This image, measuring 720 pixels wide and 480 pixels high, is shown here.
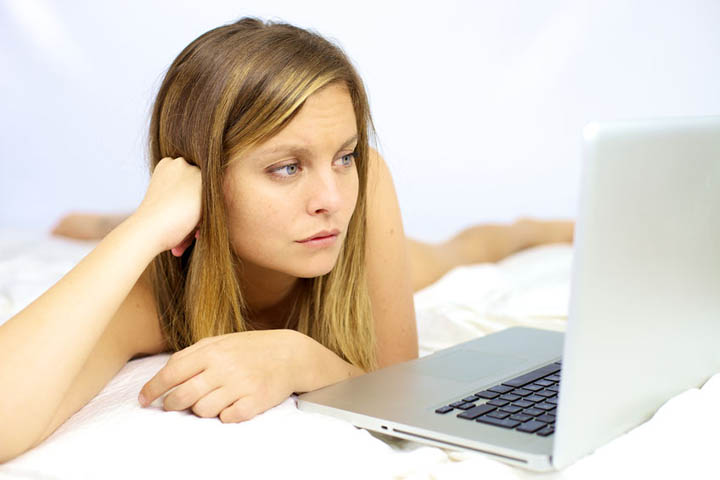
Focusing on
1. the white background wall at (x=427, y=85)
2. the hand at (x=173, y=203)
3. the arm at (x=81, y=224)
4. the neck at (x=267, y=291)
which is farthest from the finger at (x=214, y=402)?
the arm at (x=81, y=224)

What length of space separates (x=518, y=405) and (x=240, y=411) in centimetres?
33

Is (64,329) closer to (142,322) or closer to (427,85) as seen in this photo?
(142,322)

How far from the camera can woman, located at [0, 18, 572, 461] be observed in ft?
3.30

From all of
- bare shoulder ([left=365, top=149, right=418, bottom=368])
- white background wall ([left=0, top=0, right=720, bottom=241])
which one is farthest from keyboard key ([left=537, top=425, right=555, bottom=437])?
white background wall ([left=0, top=0, right=720, bottom=241])

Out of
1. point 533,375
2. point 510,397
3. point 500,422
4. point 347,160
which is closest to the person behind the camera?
point 500,422

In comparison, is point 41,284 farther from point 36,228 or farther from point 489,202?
point 489,202

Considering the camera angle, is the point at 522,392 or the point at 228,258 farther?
the point at 228,258

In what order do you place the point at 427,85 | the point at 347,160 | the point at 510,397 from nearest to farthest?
the point at 510,397, the point at 347,160, the point at 427,85

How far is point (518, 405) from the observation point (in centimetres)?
101

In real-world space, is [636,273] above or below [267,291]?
above

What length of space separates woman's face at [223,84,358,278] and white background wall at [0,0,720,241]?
1.72 m

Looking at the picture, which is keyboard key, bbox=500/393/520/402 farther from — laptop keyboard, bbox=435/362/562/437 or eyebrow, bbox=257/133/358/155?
eyebrow, bbox=257/133/358/155

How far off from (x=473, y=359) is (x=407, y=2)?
2069 millimetres

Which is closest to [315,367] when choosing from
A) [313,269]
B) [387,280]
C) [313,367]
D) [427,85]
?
[313,367]
